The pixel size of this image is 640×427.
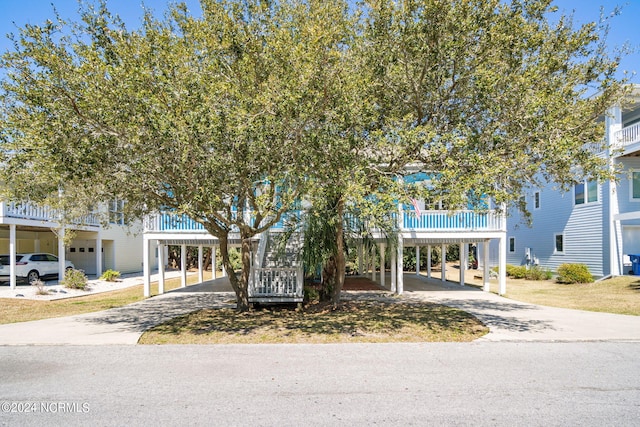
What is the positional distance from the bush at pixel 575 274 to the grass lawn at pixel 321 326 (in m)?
10.4

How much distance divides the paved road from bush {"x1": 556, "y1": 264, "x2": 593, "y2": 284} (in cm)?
A: 1241

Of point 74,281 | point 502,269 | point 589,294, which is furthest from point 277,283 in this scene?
point 589,294

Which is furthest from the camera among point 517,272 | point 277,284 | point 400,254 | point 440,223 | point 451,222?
point 517,272

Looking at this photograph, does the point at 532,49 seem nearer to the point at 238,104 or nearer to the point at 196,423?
the point at 238,104

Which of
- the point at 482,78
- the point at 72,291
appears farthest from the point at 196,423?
the point at 72,291

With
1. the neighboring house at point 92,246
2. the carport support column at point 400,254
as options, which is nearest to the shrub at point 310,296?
the carport support column at point 400,254

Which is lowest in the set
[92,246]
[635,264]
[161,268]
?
[635,264]

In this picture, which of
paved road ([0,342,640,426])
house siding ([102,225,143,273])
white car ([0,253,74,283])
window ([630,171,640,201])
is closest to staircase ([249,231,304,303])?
paved road ([0,342,640,426])

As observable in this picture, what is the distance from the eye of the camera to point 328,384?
5898mm

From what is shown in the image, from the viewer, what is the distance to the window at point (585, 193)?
20397 millimetres

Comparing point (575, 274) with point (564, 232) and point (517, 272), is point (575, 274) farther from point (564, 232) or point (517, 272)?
point (517, 272)

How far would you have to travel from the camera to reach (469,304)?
13.6 meters

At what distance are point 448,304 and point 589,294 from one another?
657 centimetres

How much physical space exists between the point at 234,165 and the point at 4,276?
1823 cm
